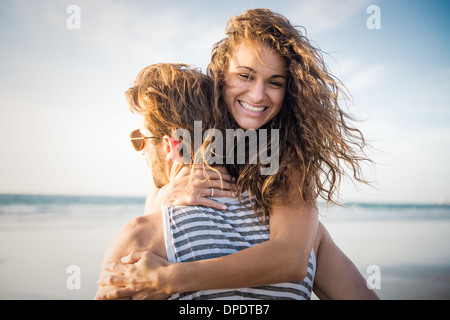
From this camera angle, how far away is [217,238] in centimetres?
217

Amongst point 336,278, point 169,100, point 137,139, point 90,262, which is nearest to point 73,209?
point 90,262

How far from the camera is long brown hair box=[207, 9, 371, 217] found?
2.63m

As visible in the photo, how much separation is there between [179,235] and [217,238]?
22 cm

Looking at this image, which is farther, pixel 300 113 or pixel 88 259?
pixel 88 259

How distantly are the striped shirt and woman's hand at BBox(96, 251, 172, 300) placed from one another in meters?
0.11

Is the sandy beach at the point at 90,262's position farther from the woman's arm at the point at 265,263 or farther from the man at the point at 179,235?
the woman's arm at the point at 265,263

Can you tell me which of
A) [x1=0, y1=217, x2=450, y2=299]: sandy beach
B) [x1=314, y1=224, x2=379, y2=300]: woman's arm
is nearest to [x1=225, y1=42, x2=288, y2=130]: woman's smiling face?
[x1=314, y1=224, x2=379, y2=300]: woman's arm

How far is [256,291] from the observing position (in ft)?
7.20

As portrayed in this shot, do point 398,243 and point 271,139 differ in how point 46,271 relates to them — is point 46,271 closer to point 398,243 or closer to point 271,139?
point 271,139

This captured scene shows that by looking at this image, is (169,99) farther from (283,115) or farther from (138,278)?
(138,278)

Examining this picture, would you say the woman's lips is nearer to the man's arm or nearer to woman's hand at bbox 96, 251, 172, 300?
the man's arm

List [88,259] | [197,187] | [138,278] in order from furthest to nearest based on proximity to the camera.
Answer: [88,259]
[197,187]
[138,278]

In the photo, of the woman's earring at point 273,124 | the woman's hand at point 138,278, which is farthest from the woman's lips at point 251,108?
the woman's hand at point 138,278

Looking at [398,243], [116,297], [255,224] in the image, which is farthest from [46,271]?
[398,243]
